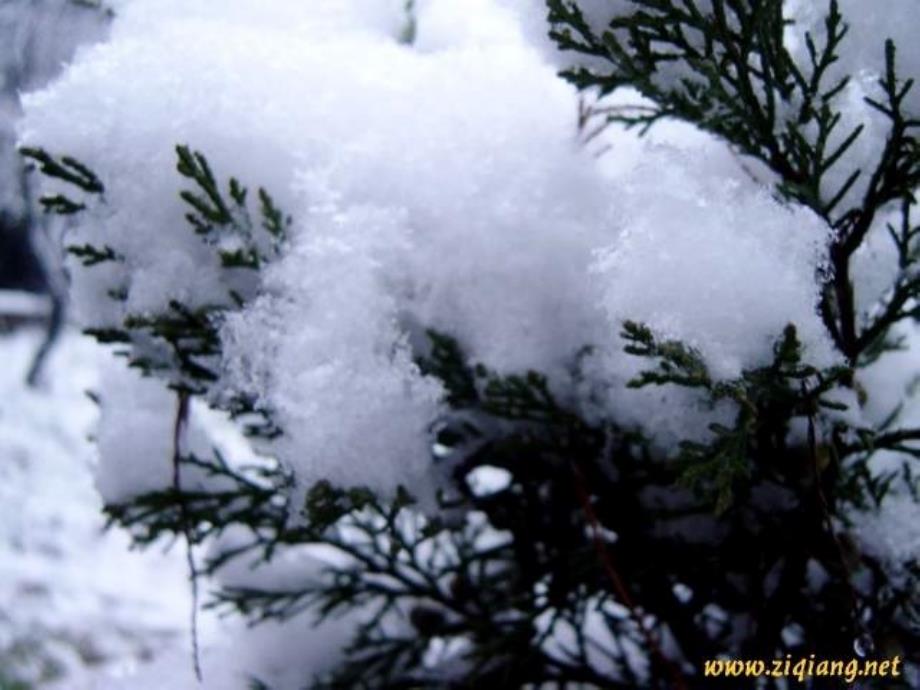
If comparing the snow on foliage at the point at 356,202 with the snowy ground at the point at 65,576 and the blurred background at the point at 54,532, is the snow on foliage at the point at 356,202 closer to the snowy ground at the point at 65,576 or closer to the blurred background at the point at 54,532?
the blurred background at the point at 54,532

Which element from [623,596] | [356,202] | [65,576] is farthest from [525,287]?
[65,576]

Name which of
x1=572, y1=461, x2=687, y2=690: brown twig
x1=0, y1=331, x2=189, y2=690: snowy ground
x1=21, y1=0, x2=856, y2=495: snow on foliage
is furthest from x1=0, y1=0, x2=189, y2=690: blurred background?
x1=572, y1=461, x2=687, y2=690: brown twig

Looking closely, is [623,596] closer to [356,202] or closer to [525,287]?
[525,287]

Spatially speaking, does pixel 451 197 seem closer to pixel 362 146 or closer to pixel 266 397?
pixel 362 146

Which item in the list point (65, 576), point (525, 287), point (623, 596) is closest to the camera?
point (623, 596)

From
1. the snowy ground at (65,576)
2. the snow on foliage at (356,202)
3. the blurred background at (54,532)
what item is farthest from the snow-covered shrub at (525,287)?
the snowy ground at (65,576)

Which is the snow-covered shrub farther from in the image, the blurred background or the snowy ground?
the snowy ground
